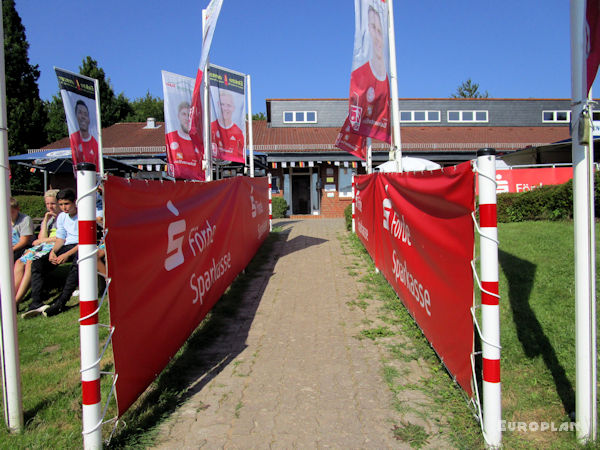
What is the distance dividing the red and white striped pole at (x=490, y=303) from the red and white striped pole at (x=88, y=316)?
7.42ft

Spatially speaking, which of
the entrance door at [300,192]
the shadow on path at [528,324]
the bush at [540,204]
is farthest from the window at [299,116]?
Answer: the shadow on path at [528,324]

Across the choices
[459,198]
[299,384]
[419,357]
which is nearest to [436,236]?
[459,198]

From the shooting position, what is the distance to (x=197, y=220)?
4.68 meters

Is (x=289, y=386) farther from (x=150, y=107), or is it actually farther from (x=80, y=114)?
(x=150, y=107)

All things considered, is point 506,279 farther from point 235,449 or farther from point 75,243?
point 75,243

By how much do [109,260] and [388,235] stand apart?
13.5 feet

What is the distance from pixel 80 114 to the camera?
9.37 metres

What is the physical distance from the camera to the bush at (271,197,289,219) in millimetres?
21328

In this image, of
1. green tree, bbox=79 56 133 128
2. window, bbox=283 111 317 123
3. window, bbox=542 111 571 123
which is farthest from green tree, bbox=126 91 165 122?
window, bbox=542 111 571 123

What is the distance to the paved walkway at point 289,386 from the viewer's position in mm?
2922

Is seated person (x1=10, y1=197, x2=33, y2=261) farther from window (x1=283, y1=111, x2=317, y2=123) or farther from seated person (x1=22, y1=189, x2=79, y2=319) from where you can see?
window (x1=283, y1=111, x2=317, y2=123)

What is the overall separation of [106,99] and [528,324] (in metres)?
43.2

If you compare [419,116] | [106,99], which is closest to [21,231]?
[419,116]

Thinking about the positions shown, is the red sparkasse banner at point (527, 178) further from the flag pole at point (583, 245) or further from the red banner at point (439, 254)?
the flag pole at point (583, 245)
